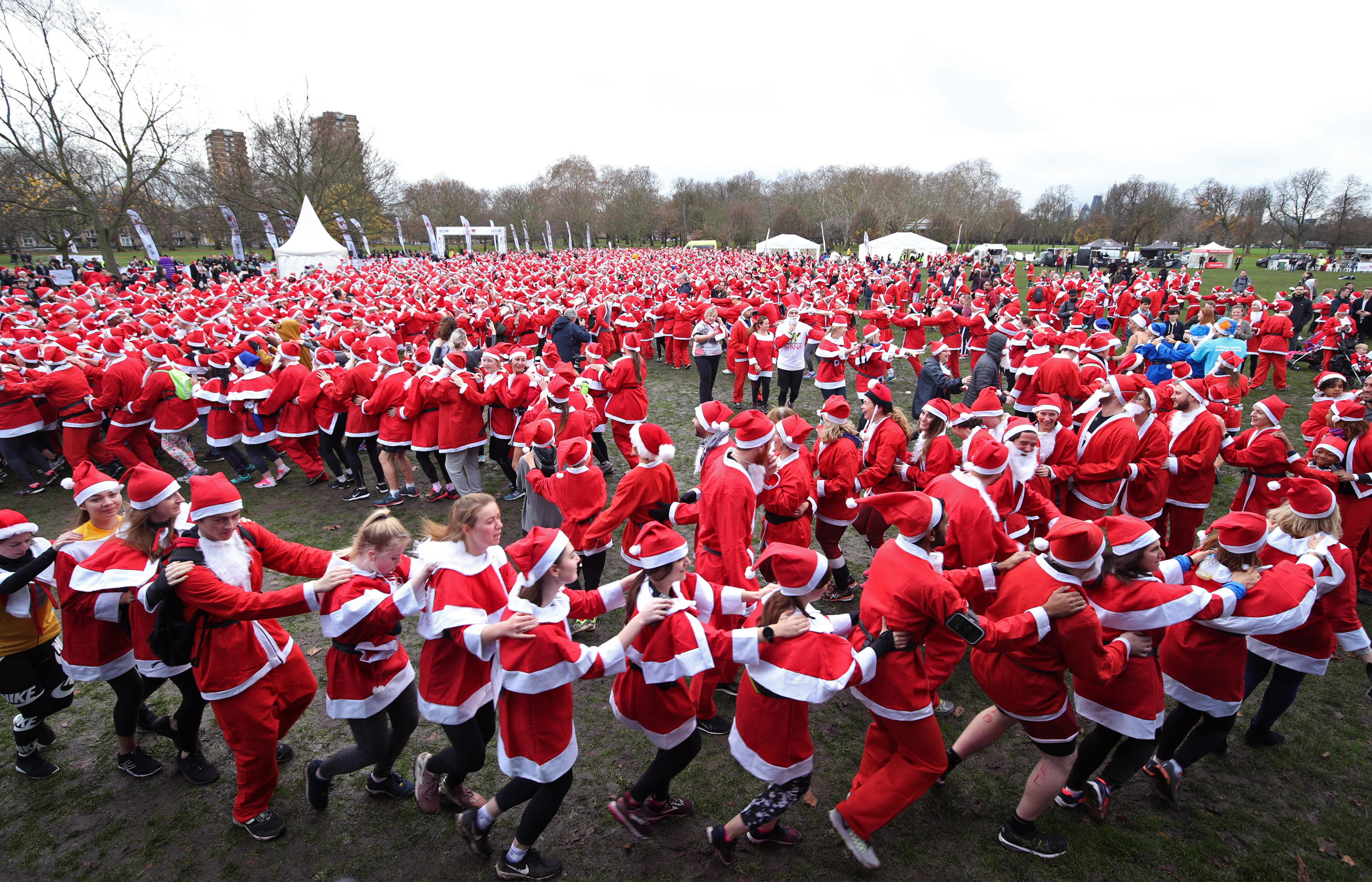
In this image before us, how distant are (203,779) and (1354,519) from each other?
9210 mm

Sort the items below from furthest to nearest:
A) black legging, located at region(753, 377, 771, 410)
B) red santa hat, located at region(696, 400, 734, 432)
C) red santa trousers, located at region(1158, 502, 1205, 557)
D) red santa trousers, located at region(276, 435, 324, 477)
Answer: black legging, located at region(753, 377, 771, 410)
red santa trousers, located at region(276, 435, 324, 477)
red santa trousers, located at region(1158, 502, 1205, 557)
red santa hat, located at region(696, 400, 734, 432)

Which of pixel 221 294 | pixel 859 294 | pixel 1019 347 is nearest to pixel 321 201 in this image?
pixel 221 294

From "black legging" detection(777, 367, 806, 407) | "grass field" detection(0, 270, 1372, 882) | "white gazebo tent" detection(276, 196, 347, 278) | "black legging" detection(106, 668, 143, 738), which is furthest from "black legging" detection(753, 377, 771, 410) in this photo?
"white gazebo tent" detection(276, 196, 347, 278)

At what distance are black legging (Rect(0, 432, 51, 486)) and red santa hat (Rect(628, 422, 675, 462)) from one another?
959 centimetres

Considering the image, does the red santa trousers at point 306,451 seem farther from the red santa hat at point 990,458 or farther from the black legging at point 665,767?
the red santa hat at point 990,458

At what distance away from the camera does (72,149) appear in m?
30.4

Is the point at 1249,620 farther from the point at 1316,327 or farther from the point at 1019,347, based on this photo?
the point at 1316,327

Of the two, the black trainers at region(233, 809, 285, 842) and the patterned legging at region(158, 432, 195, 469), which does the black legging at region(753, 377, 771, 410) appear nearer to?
the patterned legging at region(158, 432, 195, 469)

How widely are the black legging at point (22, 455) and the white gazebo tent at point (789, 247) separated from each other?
149 feet

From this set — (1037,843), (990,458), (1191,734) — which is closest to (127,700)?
(1037,843)

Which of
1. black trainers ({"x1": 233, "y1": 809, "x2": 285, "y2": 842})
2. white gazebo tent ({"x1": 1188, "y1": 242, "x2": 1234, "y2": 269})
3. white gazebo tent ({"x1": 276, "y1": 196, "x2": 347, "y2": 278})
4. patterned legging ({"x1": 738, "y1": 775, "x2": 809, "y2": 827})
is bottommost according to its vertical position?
black trainers ({"x1": 233, "y1": 809, "x2": 285, "y2": 842})

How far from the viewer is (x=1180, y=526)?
19.2ft

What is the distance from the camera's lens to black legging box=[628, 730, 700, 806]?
126 inches

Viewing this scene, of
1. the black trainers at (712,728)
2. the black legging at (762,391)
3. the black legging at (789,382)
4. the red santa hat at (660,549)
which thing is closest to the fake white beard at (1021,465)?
the black trainers at (712,728)
